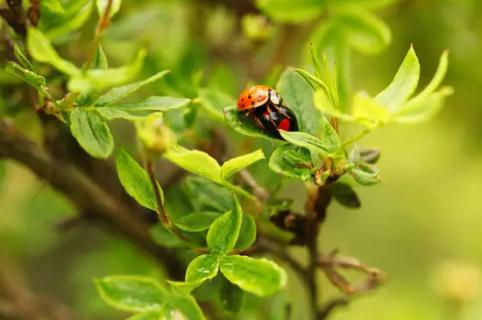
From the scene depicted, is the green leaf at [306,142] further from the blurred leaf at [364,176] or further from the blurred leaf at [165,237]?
the blurred leaf at [165,237]

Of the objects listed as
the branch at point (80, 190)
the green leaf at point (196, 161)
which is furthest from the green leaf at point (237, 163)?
the branch at point (80, 190)

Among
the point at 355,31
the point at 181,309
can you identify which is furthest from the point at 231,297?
the point at 355,31

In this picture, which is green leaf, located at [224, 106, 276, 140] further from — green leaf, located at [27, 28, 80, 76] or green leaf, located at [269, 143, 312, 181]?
green leaf, located at [27, 28, 80, 76]

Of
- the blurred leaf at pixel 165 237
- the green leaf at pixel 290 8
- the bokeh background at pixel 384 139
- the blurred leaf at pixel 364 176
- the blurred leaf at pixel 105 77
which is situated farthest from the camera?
the bokeh background at pixel 384 139

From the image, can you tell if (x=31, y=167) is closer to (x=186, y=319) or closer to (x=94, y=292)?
(x=186, y=319)

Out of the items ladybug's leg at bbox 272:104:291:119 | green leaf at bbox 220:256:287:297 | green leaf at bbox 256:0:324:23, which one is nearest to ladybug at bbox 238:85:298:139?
ladybug's leg at bbox 272:104:291:119

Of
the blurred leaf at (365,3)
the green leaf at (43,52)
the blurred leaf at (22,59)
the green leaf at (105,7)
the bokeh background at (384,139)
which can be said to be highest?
the green leaf at (105,7)

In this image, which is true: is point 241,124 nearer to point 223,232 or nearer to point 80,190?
point 223,232
